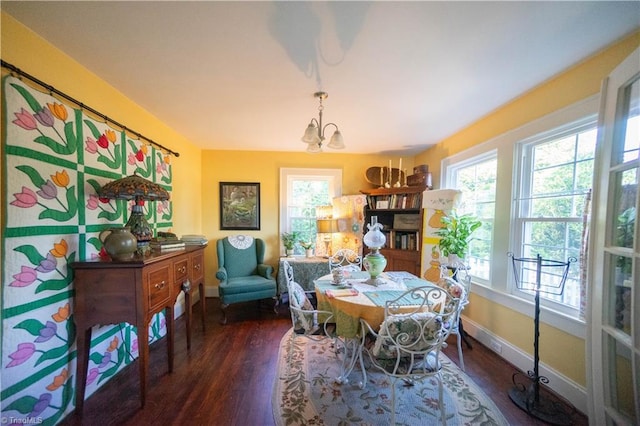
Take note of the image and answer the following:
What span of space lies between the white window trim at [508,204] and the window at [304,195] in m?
2.18

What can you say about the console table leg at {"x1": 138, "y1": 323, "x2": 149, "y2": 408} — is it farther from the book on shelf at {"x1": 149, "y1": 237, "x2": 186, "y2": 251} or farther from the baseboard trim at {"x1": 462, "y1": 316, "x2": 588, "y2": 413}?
the baseboard trim at {"x1": 462, "y1": 316, "x2": 588, "y2": 413}

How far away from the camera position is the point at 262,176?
3.97 m

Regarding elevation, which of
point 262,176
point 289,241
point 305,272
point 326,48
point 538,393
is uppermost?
point 326,48

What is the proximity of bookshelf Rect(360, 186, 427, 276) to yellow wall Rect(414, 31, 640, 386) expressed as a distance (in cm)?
88

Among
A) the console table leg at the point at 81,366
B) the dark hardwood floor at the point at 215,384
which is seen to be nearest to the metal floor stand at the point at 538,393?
the dark hardwood floor at the point at 215,384

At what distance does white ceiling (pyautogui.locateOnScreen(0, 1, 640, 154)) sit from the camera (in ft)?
4.09

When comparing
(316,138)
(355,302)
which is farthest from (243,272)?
(316,138)

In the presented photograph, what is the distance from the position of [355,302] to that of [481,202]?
214cm

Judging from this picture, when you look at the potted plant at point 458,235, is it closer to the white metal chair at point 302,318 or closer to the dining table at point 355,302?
the dining table at point 355,302

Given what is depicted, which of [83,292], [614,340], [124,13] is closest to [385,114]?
[124,13]

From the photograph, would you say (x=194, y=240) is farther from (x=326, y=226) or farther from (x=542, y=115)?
(x=542, y=115)

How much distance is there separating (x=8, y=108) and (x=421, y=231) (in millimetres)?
3817

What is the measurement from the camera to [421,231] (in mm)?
3234

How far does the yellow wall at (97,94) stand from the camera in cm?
134
